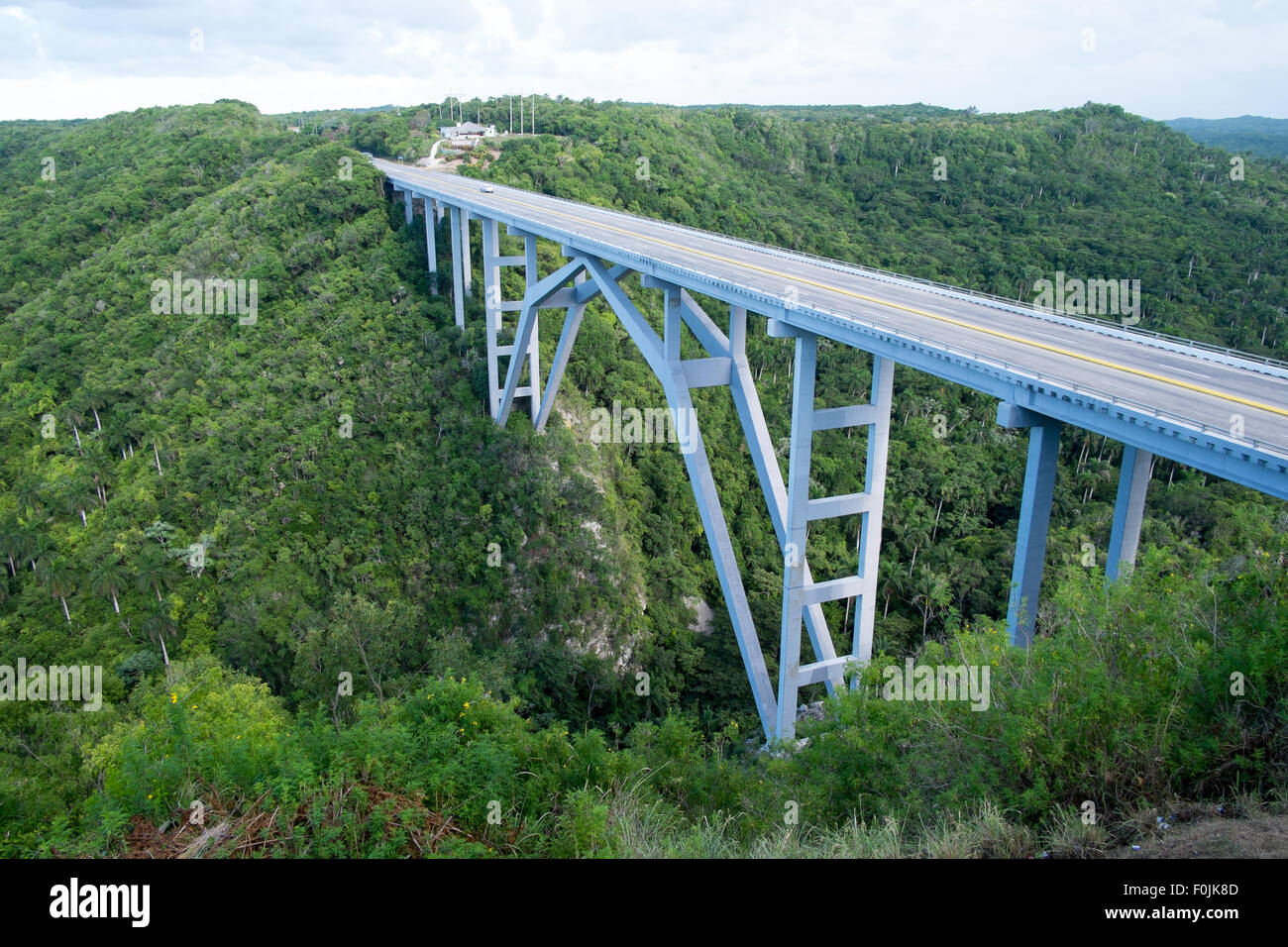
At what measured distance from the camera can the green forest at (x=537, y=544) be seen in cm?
816

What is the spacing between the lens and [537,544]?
102ft

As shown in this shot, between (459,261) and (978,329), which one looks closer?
(978,329)

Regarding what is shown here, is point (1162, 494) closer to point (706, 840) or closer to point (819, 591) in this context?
point (819, 591)

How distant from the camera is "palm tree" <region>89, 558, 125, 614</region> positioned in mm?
27375

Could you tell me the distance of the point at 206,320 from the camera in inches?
1518

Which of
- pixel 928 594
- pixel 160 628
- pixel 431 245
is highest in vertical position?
pixel 431 245

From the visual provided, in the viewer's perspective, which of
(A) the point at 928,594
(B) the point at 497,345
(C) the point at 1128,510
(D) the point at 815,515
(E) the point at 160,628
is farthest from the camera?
(B) the point at 497,345

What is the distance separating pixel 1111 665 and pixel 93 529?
3519 centimetres

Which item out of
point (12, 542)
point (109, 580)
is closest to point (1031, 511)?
point (109, 580)

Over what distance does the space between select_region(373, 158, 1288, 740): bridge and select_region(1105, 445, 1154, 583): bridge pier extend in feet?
0.11

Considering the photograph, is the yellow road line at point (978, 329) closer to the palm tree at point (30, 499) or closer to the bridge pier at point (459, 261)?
the bridge pier at point (459, 261)

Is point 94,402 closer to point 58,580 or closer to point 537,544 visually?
point 58,580

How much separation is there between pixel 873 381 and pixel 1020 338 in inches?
117

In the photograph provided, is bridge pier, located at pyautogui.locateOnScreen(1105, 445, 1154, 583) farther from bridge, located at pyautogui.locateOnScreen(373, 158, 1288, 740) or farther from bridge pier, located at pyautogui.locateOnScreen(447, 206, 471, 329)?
bridge pier, located at pyautogui.locateOnScreen(447, 206, 471, 329)
